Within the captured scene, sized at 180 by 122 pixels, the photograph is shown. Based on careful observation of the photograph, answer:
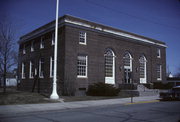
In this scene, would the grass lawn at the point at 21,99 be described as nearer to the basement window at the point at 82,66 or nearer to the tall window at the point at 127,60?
the basement window at the point at 82,66

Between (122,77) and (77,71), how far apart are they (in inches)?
310

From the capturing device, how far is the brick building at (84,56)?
2305cm

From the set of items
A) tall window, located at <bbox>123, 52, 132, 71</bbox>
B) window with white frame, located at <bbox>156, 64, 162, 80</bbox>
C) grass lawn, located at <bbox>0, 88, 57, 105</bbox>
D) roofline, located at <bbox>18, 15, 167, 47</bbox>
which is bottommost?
grass lawn, located at <bbox>0, 88, 57, 105</bbox>

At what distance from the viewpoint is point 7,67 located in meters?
21.6

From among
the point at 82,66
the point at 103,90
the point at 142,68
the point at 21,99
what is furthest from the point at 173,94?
the point at 142,68

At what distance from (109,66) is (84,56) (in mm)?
4582

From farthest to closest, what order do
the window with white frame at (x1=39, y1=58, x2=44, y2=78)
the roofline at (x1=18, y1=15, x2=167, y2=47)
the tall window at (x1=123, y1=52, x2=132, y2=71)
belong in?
the tall window at (x1=123, y1=52, x2=132, y2=71) → the window with white frame at (x1=39, y1=58, x2=44, y2=78) → the roofline at (x1=18, y1=15, x2=167, y2=47)

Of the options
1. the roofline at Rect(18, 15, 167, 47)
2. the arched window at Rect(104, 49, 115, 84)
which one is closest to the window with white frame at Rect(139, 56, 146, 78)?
the roofline at Rect(18, 15, 167, 47)

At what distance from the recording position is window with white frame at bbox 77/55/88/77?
78.5ft

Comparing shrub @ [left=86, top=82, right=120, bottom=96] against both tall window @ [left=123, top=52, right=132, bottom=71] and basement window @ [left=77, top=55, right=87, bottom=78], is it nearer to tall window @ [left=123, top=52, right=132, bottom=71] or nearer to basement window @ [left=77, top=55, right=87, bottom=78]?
basement window @ [left=77, top=55, right=87, bottom=78]

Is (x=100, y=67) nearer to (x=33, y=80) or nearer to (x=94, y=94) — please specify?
(x=94, y=94)

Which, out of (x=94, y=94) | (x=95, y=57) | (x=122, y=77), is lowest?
(x=94, y=94)

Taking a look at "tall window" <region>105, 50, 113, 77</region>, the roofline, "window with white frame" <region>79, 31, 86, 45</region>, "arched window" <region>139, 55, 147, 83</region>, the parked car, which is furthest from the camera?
"arched window" <region>139, 55, 147, 83</region>

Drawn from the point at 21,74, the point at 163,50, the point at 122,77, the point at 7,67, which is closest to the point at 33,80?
the point at 21,74
